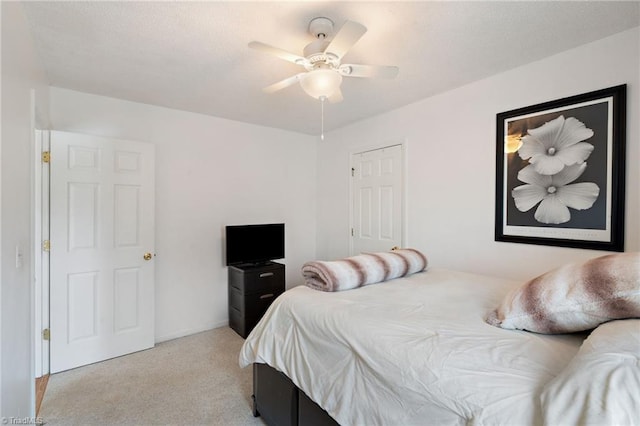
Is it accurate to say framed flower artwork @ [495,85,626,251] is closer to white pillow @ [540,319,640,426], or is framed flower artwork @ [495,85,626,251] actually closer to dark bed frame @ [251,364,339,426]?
white pillow @ [540,319,640,426]

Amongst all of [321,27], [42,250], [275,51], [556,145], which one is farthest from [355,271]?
[42,250]

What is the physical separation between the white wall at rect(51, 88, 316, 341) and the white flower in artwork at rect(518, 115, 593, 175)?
2.75m

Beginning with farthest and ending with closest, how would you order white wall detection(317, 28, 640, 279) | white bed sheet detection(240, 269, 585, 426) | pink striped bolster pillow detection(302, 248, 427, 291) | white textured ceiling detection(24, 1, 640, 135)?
white wall detection(317, 28, 640, 279)
pink striped bolster pillow detection(302, 248, 427, 291)
white textured ceiling detection(24, 1, 640, 135)
white bed sheet detection(240, 269, 585, 426)

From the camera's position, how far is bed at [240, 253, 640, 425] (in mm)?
751

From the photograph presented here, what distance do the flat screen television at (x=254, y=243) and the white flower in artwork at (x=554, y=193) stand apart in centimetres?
244

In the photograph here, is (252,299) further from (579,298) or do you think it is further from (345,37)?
(579,298)

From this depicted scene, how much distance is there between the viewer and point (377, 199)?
3.48 meters

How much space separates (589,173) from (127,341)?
3940 mm

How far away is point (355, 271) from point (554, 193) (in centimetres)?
156

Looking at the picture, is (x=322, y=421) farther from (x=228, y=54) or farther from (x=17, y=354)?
(x=228, y=54)

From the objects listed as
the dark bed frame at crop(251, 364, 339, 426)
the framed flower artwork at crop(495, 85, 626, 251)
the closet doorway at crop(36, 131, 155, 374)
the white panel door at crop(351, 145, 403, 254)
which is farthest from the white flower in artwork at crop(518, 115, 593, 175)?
the closet doorway at crop(36, 131, 155, 374)

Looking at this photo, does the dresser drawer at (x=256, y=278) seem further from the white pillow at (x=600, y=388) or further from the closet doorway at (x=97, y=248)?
the white pillow at (x=600, y=388)

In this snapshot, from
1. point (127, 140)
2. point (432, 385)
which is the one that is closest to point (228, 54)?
point (127, 140)

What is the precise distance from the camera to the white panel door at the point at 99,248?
100 inches
